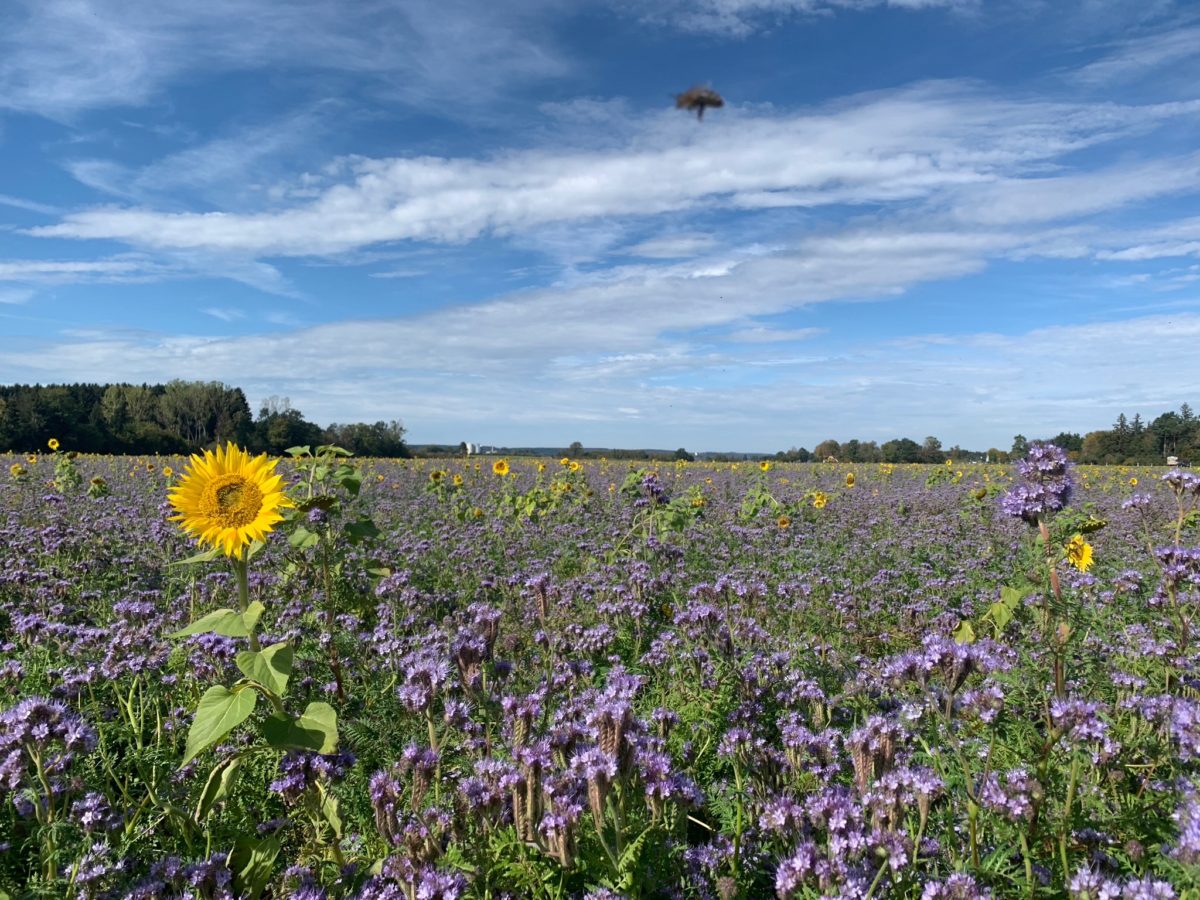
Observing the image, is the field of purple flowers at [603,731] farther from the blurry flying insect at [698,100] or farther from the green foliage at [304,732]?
the blurry flying insect at [698,100]

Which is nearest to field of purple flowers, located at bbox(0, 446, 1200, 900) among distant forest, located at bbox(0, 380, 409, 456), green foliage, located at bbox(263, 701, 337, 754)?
green foliage, located at bbox(263, 701, 337, 754)

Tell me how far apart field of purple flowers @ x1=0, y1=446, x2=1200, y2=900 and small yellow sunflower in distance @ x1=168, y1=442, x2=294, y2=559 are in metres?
0.25

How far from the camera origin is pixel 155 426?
4356cm

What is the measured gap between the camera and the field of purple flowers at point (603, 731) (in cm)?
237

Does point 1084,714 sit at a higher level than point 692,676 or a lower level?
higher

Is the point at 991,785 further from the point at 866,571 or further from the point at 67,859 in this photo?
the point at 866,571

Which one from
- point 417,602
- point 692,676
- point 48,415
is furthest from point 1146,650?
point 48,415

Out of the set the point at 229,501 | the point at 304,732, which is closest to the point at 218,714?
the point at 304,732

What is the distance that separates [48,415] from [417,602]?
4171cm

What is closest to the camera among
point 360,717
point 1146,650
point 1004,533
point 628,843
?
point 628,843

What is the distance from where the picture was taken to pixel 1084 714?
2.57 meters

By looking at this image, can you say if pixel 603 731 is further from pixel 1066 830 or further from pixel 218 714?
pixel 1066 830

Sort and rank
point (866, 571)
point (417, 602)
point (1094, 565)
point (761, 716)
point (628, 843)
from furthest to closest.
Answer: point (866, 571)
point (1094, 565)
point (417, 602)
point (761, 716)
point (628, 843)

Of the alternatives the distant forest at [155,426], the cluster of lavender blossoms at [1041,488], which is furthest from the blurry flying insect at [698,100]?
the distant forest at [155,426]
